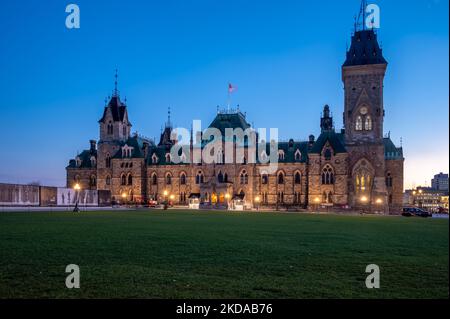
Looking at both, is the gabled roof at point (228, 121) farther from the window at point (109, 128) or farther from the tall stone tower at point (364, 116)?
the window at point (109, 128)

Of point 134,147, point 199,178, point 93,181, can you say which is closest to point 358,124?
point 199,178

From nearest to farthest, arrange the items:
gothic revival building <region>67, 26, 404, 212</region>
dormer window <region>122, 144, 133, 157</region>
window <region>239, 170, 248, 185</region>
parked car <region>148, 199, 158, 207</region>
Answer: gothic revival building <region>67, 26, 404, 212</region>
parked car <region>148, 199, 158, 207</region>
window <region>239, 170, 248, 185</region>
dormer window <region>122, 144, 133, 157</region>

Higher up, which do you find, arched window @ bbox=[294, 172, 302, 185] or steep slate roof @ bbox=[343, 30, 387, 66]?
steep slate roof @ bbox=[343, 30, 387, 66]

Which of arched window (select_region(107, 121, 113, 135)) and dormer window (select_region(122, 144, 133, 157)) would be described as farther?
arched window (select_region(107, 121, 113, 135))

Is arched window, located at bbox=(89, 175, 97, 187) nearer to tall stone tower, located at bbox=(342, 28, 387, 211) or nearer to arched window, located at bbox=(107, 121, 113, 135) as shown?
arched window, located at bbox=(107, 121, 113, 135)

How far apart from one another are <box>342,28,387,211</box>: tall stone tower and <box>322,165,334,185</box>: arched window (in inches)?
115

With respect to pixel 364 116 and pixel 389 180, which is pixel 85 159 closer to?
pixel 364 116

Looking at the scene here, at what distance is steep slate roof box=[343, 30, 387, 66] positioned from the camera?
65625mm

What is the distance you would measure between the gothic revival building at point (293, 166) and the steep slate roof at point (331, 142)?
161 millimetres

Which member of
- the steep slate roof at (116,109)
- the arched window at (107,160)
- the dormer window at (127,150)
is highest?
the steep slate roof at (116,109)

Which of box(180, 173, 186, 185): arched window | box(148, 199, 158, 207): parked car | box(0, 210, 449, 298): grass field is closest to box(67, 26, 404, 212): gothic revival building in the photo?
box(180, 173, 186, 185): arched window

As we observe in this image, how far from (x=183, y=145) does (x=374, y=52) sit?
3686 centimetres

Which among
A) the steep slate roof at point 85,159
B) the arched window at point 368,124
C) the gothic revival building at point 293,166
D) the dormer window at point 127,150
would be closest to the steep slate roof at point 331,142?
the gothic revival building at point 293,166

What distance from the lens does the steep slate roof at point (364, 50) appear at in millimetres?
65625
